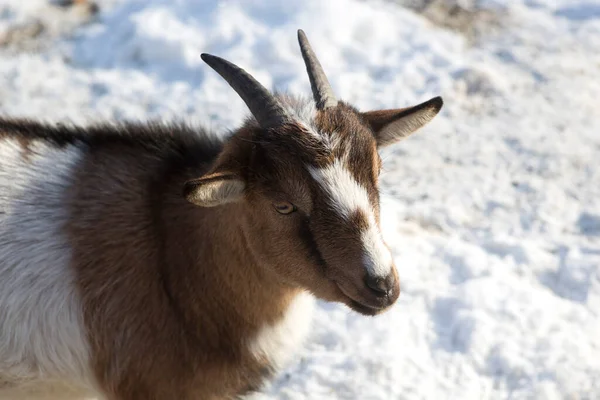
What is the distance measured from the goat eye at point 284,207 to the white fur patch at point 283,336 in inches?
26.1

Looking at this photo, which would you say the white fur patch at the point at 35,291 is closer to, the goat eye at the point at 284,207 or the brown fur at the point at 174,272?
the brown fur at the point at 174,272

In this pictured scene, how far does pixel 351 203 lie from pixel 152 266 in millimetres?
1022

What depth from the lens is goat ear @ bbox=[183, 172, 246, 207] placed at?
2838 millimetres

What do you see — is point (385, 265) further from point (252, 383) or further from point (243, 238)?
point (252, 383)

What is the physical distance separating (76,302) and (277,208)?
41.9 inches

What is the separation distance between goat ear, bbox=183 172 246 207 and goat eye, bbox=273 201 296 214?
16 cm

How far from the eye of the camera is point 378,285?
9.79 feet

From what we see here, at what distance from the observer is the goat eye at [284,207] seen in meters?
3.10

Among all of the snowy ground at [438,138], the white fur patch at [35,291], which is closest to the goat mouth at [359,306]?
the snowy ground at [438,138]

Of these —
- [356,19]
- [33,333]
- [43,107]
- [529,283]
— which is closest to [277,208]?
[33,333]

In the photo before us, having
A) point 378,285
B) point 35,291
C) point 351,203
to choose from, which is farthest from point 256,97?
point 35,291

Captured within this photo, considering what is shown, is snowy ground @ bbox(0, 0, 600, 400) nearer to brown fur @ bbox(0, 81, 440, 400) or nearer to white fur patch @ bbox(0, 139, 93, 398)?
brown fur @ bbox(0, 81, 440, 400)

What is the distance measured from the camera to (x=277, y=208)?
3.13 meters

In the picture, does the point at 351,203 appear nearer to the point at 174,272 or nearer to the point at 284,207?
the point at 284,207
